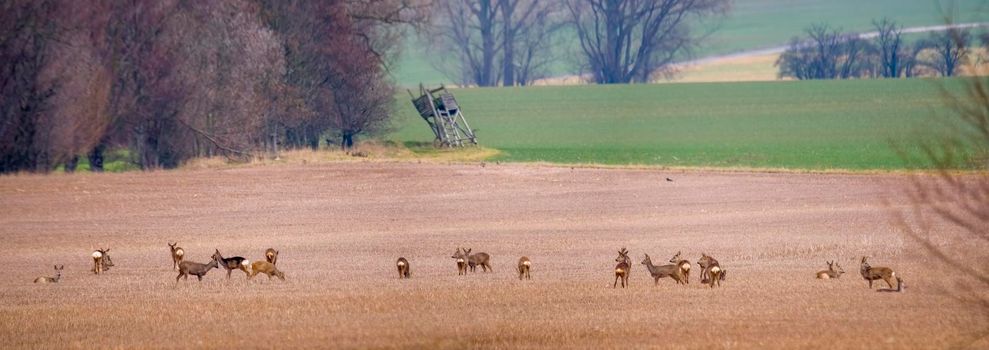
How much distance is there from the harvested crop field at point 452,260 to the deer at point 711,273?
0.87 feet

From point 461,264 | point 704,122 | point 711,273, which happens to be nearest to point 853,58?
point 704,122

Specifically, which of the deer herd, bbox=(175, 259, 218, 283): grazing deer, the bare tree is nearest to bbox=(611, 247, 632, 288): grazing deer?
the deer herd

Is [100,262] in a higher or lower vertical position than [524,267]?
lower

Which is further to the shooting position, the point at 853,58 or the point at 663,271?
the point at 853,58

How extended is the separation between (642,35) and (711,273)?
11016 centimetres

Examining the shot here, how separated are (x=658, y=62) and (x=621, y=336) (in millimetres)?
119967

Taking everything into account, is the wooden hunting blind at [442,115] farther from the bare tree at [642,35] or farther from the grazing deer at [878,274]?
the bare tree at [642,35]

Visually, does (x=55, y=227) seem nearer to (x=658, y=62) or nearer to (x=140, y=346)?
(x=140, y=346)

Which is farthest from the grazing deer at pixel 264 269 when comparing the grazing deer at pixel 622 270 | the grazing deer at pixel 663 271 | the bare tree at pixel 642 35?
the bare tree at pixel 642 35

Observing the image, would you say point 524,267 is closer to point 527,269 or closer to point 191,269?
point 527,269

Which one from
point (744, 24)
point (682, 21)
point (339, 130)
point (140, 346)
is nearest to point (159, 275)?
point (140, 346)

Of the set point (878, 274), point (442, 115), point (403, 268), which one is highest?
point (442, 115)

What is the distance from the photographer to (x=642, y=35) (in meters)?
128

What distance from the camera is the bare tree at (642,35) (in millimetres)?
122438
